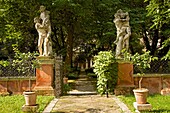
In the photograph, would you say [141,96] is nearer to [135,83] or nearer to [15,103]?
[135,83]

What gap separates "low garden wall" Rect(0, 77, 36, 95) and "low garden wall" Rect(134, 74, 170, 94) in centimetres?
433

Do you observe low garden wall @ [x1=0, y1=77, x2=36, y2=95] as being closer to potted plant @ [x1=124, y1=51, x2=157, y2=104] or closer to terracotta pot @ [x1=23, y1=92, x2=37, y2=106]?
terracotta pot @ [x1=23, y1=92, x2=37, y2=106]

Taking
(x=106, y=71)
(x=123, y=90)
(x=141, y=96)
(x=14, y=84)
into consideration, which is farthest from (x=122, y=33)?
(x=14, y=84)

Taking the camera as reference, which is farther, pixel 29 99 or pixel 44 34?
pixel 44 34

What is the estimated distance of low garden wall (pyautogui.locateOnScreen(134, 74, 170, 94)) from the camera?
11136 mm

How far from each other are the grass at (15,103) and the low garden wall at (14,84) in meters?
0.54

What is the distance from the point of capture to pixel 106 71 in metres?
10.6

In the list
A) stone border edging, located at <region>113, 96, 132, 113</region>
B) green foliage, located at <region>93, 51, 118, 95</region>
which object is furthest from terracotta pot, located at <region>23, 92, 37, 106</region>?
green foliage, located at <region>93, 51, 118, 95</region>

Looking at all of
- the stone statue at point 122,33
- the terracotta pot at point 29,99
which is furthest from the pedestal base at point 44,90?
the stone statue at point 122,33

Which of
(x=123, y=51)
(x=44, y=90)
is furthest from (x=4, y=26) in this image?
(x=123, y=51)

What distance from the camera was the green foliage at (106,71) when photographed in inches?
418

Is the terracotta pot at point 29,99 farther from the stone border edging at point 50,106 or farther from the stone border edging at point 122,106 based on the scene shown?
the stone border edging at point 122,106

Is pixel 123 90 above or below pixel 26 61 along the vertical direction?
below

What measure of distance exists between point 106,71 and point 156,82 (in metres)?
2.18
